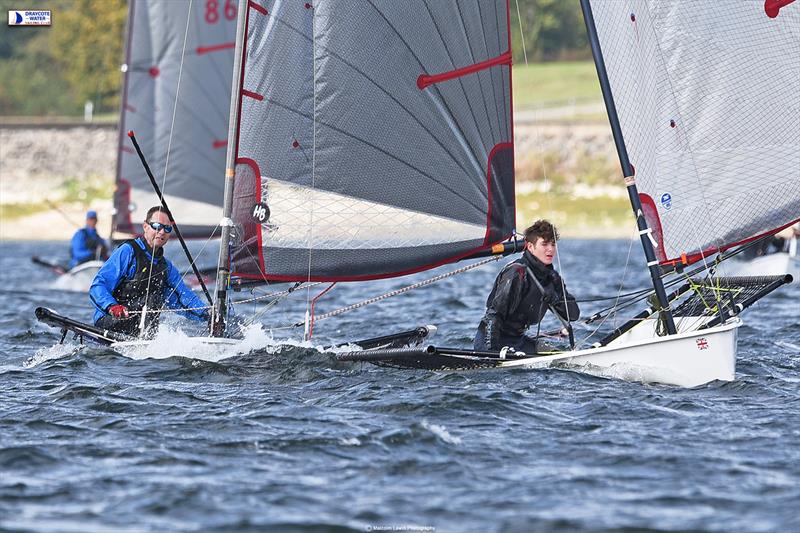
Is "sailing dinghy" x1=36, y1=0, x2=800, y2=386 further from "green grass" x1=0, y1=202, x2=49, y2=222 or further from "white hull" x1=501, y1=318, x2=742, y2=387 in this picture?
"green grass" x1=0, y1=202, x2=49, y2=222

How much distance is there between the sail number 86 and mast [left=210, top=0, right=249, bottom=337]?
11.0m

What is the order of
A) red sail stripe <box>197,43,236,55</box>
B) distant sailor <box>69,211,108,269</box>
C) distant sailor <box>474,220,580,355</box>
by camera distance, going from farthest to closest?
distant sailor <box>69,211,108,269</box> → red sail stripe <box>197,43,236,55</box> → distant sailor <box>474,220,580,355</box>

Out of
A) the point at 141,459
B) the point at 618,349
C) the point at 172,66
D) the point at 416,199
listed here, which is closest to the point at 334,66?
the point at 416,199

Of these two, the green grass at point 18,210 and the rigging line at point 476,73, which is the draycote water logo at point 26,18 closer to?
the rigging line at point 476,73

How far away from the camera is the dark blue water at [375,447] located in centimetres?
637

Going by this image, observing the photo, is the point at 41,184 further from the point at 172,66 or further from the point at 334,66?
the point at 334,66

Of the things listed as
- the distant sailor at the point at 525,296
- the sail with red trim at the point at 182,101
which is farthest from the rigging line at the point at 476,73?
the sail with red trim at the point at 182,101

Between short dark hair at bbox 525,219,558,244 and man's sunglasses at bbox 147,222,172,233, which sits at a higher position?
short dark hair at bbox 525,219,558,244

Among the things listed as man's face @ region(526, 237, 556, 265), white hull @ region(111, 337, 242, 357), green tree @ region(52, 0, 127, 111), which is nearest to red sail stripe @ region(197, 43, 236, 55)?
white hull @ region(111, 337, 242, 357)

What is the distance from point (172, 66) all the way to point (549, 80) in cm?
4976

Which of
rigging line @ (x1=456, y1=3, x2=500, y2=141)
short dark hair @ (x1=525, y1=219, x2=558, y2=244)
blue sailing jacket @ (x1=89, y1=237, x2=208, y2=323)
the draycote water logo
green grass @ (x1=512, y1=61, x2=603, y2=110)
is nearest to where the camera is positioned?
short dark hair @ (x1=525, y1=219, x2=558, y2=244)

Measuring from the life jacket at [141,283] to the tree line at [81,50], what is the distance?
52.0 metres

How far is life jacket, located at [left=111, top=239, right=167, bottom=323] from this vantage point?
1118cm

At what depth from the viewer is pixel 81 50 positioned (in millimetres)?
68938
